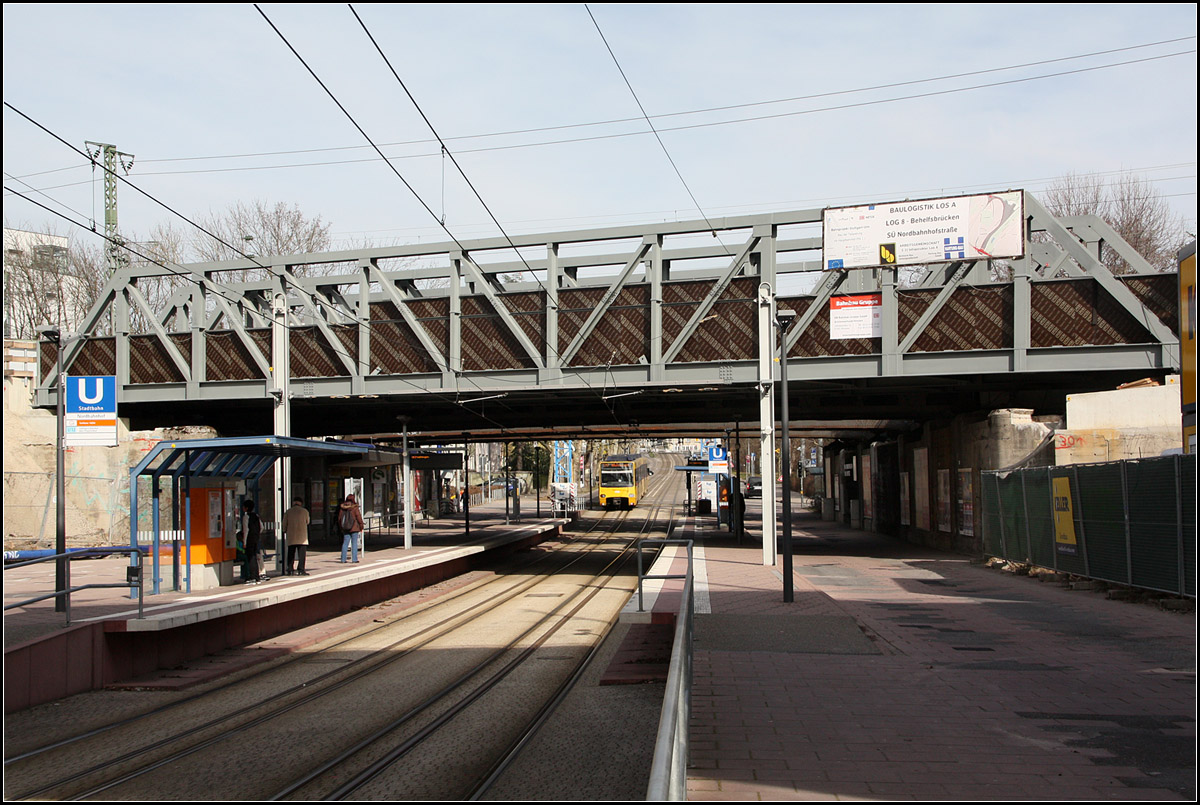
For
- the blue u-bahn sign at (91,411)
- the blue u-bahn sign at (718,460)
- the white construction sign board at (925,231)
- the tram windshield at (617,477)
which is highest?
the white construction sign board at (925,231)

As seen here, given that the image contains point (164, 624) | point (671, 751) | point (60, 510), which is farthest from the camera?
point (60, 510)

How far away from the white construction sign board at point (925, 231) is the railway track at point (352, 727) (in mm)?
12603

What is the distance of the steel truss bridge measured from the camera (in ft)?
75.3

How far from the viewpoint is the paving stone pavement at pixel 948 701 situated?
6.44 metres

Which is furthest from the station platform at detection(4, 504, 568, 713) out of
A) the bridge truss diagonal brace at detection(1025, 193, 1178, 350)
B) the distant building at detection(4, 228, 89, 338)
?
the distant building at detection(4, 228, 89, 338)

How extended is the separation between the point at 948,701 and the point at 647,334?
17.7m

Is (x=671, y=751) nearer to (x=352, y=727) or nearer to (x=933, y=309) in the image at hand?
(x=352, y=727)

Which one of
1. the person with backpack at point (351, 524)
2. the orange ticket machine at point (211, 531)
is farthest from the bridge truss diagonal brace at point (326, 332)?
the orange ticket machine at point (211, 531)

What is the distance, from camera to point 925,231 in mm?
23688

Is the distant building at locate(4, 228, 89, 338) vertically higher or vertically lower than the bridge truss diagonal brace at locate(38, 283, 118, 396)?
higher

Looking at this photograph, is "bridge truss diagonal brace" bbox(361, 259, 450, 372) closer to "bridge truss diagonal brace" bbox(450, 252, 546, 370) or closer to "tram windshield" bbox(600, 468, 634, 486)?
"bridge truss diagonal brace" bbox(450, 252, 546, 370)

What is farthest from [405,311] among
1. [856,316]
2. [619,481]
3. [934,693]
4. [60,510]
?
[619,481]

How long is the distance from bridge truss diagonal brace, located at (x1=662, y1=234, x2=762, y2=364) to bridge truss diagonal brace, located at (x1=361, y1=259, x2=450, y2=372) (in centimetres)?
646

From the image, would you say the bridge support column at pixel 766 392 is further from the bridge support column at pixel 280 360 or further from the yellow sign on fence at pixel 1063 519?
the bridge support column at pixel 280 360
